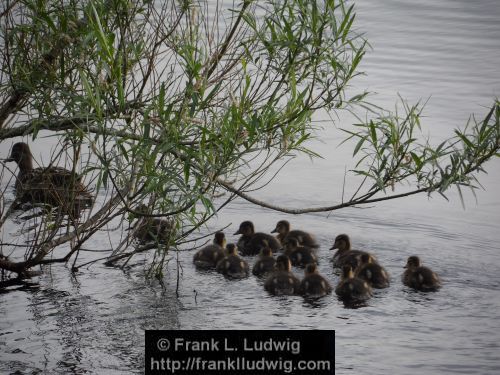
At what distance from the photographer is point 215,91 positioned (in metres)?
5.74

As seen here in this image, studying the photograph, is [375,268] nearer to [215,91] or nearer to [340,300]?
[340,300]

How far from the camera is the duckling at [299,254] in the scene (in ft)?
25.3

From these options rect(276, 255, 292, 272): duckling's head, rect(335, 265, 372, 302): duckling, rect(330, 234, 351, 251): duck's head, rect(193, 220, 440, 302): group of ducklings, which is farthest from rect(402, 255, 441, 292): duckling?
rect(276, 255, 292, 272): duckling's head

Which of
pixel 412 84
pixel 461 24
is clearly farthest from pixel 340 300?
pixel 461 24

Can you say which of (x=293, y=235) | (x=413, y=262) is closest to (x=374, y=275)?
(x=413, y=262)

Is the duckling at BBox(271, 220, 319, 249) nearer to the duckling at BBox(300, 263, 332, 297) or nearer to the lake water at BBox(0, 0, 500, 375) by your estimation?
the lake water at BBox(0, 0, 500, 375)

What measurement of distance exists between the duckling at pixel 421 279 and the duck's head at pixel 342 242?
0.74m

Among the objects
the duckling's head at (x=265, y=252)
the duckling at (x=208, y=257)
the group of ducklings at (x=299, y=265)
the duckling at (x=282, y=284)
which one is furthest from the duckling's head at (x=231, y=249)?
the duckling at (x=282, y=284)

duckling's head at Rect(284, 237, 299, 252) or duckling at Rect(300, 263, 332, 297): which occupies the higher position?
duckling's head at Rect(284, 237, 299, 252)

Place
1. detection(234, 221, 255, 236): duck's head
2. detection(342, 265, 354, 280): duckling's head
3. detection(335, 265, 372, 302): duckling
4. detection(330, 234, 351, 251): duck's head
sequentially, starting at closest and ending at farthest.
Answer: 1. detection(335, 265, 372, 302): duckling
2. detection(342, 265, 354, 280): duckling's head
3. detection(330, 234, 351, 251): duck's head
4. detection(234, 221, 255, 236): duck's head

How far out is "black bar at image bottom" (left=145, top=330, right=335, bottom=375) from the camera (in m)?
5.80

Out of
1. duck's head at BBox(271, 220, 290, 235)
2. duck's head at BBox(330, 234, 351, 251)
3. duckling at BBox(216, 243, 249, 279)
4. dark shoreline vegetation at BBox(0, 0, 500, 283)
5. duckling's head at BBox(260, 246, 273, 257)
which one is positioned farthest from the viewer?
duck's head at BBox(271, 220, 290, 235)

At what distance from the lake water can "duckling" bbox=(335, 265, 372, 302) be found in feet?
0.31

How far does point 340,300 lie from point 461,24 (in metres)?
10.4
